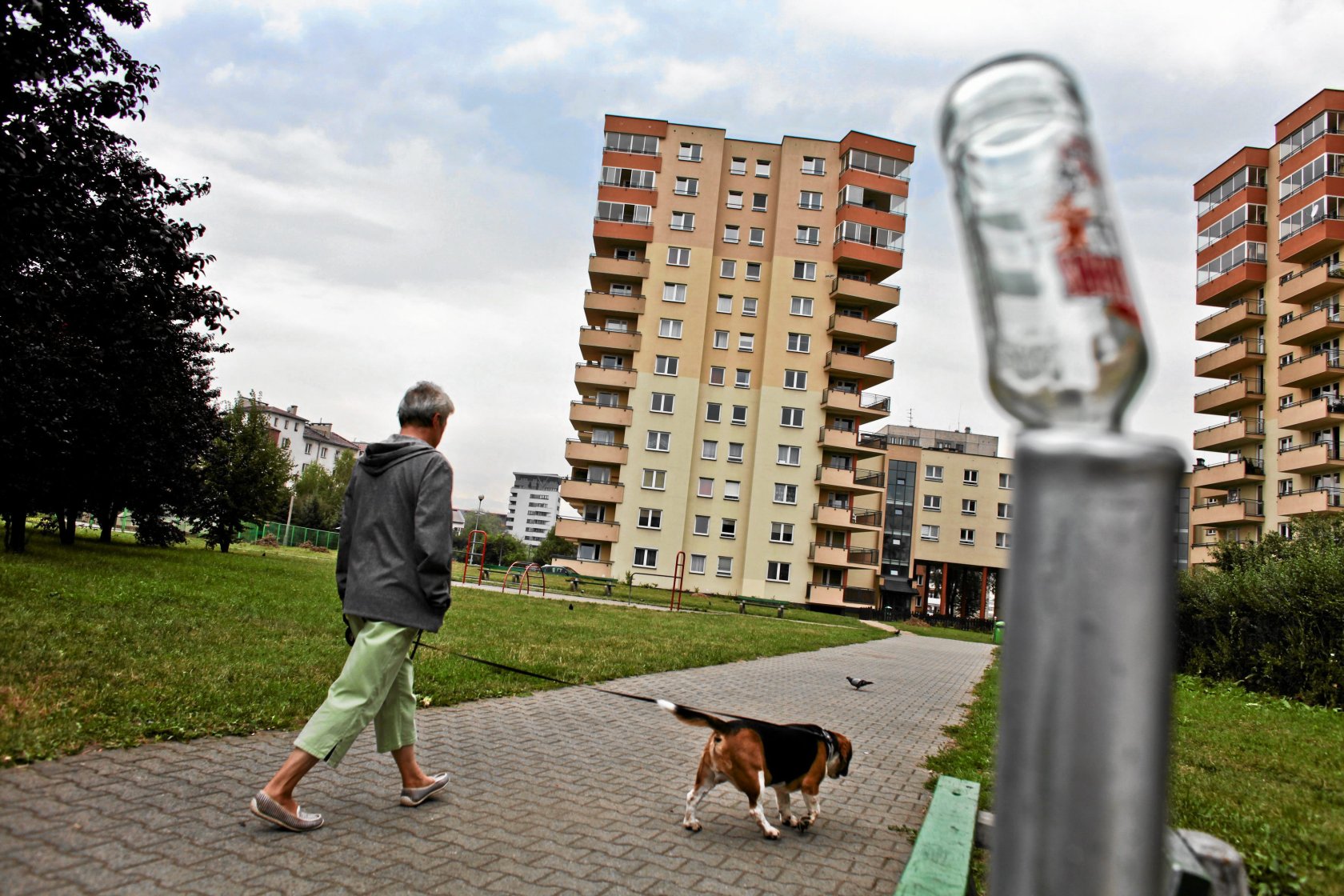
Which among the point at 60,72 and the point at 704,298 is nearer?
the point at 60,72

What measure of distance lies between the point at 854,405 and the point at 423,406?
50343mm

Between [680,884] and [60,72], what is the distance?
1418cm

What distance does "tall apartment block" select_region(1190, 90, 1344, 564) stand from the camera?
142 feet

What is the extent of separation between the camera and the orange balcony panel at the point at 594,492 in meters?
52.7

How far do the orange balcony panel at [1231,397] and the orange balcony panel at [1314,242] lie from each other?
23.3 ft

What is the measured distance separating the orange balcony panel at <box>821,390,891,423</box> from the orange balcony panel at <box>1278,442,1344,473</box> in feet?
67.2

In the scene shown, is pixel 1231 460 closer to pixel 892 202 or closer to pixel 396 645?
pixel 892 202

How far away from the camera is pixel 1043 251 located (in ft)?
2.87

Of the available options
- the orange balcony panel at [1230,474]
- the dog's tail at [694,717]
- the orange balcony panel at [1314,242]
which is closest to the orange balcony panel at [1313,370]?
the orange balcony panel at [1230,474]

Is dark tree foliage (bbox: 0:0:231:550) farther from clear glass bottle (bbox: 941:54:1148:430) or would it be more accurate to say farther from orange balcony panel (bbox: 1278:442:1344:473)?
orange balcony panel (bbox: 1278:442:1344:473)

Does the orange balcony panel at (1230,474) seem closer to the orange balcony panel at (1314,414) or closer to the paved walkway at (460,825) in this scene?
the orange balcony panel at (1314,414)

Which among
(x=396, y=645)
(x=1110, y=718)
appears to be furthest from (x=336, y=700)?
(x=1110, y=718)

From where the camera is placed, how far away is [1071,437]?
2.52 ft

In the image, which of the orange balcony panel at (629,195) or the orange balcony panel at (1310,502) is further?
the orange balcony panel at (629,195)
